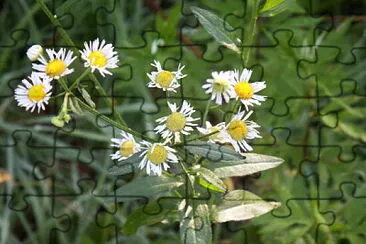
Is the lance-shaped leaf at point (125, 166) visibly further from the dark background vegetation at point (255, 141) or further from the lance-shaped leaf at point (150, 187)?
the dark background vegetation at point (255, 141)

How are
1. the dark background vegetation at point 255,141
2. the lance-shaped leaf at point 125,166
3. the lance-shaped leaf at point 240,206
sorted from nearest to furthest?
the lance-shaped leaf at point 125,166, the lance-shaped leaf at point 240,206, the dark background vegetation at point 255,141

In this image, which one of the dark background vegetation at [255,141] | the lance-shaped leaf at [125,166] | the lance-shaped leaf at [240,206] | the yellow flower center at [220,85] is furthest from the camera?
the dark background vegetation at [255,141]

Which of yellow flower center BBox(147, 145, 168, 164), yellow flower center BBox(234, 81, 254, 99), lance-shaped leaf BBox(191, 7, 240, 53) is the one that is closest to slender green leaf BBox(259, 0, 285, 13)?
lance-shaped leaf BBox(191, 7, 240, 53)

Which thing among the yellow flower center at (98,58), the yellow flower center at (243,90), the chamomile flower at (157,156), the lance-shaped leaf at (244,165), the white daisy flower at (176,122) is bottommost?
the lance-shaped leaf at (244,165)

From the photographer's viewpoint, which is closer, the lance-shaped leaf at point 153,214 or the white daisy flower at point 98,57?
the white daisy flower at point 98,57

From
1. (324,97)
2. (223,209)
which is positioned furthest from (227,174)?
(324,97)

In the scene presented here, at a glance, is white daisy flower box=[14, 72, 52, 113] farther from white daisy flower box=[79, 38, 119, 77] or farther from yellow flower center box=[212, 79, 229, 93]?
yellow flower center box=[212, 79, 229, 93]

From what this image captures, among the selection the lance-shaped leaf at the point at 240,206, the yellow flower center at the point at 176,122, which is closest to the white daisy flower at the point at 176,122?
the yellow flower center at the point at 176,122

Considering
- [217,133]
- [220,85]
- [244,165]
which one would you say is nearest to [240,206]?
[244,165]
